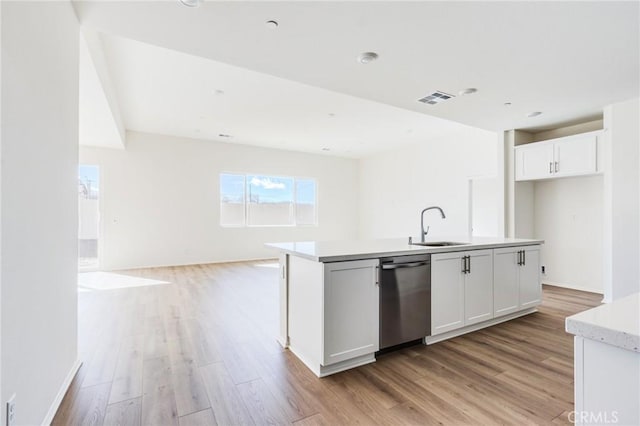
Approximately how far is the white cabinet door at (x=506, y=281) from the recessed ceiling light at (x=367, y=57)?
230 centimetres

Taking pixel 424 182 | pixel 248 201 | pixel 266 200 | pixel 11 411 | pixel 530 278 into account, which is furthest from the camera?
pixel 266 200

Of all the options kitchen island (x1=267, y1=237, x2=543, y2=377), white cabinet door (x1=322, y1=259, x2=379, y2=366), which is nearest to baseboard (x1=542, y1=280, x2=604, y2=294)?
kitchen island (x1=267, y1=237, x2=543, y2=377)

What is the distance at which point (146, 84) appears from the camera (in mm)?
4090

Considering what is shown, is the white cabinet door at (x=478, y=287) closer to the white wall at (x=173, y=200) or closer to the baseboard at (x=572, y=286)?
the baseboard at (x=572, y=286)

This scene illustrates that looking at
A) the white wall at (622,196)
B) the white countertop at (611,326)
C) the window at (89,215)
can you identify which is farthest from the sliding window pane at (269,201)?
the white countertop at (611,326)

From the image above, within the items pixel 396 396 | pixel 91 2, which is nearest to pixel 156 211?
pixel 91 2

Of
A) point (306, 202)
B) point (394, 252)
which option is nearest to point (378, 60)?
point (394, 252)

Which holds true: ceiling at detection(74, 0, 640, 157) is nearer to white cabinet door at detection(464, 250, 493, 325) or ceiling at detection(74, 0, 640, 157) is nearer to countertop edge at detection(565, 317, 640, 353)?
white cabinet door at detection(464, 250, 493, 325)

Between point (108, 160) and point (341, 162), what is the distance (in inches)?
238

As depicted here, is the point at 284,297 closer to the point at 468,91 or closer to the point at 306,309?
the point at 306,309

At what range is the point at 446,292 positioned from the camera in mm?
2787

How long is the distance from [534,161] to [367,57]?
3.68 metres

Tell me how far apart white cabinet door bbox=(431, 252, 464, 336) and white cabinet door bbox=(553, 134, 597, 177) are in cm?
295

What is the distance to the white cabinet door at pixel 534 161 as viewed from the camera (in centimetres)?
469
